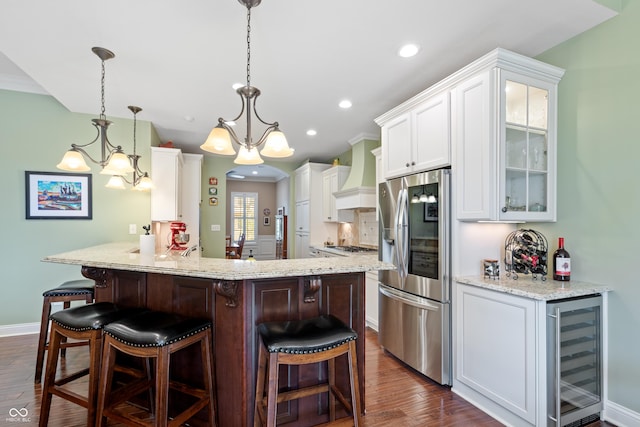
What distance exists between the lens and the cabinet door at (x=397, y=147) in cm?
286

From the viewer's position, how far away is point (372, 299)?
12.6ft

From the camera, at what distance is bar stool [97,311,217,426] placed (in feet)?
5.01

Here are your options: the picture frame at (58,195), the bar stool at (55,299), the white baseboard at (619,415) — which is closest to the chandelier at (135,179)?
the picture frame at (58,195)

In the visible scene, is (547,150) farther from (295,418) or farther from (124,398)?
(124,398)

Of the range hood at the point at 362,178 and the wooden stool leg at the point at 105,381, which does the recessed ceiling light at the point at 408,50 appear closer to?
the range hood at the point at 362,178

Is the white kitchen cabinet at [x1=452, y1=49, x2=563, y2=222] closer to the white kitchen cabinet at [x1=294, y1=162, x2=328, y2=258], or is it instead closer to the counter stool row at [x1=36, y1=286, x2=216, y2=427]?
the counter stool row at [x1=36, y1=286, x2=216, y2=427]

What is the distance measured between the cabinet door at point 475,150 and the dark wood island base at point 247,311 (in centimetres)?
101

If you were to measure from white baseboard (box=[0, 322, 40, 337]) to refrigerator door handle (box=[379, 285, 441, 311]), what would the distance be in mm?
4045

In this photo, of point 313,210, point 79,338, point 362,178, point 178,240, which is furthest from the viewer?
point 313,210

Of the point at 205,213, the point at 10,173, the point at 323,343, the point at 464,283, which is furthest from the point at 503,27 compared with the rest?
the point at 205,213

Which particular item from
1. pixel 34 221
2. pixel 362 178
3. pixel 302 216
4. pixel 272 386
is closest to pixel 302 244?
pixel 302 216

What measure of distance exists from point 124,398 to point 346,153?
4.76 metres

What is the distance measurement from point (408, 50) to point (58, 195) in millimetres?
4183

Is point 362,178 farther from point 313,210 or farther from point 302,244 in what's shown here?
point 302,244
